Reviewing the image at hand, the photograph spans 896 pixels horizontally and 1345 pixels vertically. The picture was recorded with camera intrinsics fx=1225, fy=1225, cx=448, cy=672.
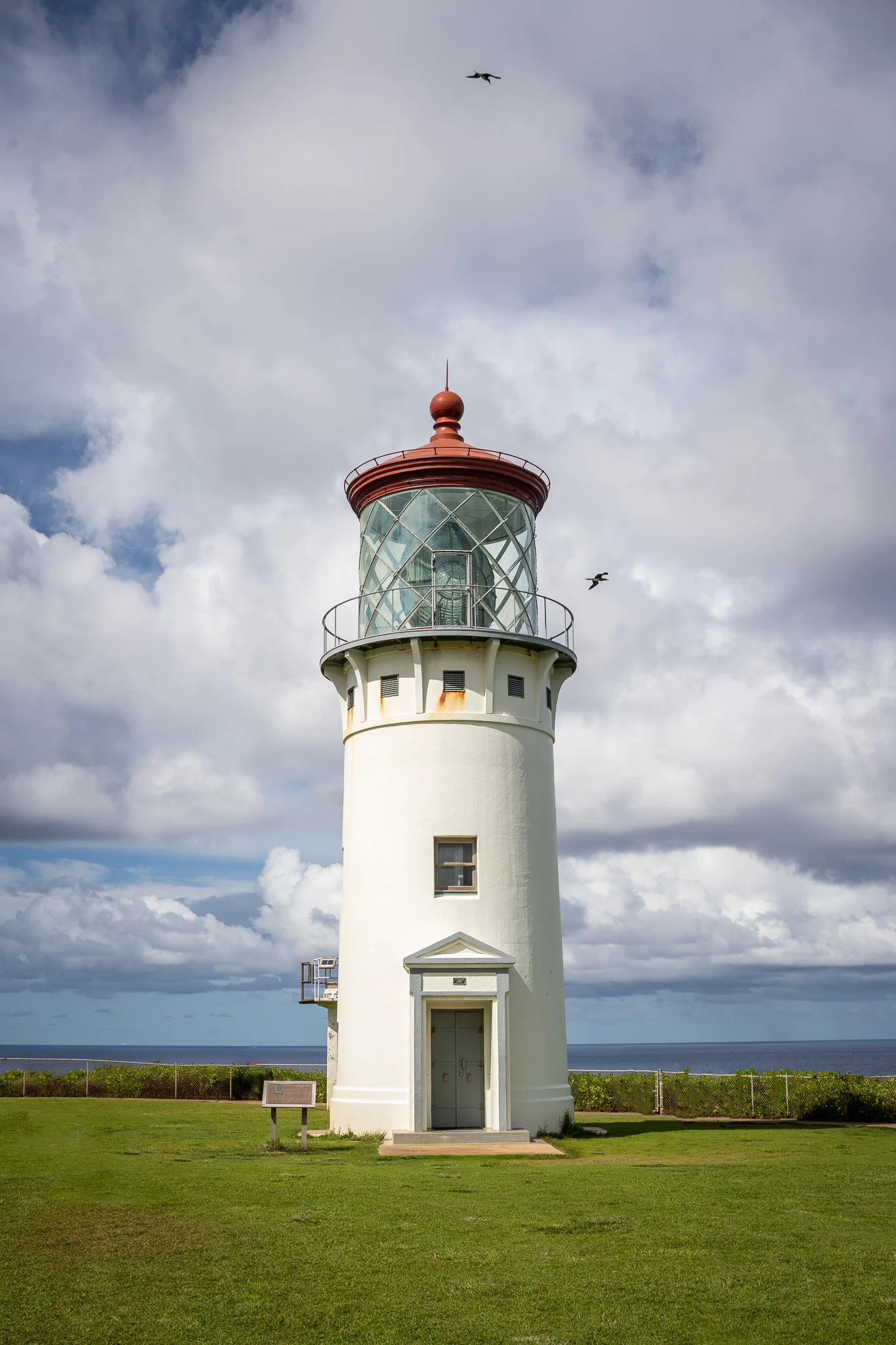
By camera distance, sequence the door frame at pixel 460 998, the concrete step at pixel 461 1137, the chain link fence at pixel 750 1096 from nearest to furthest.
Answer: the concrete step at pixel 461 1137, the door frame at pixel 460 998, the chain link fence at pixel 750 1096

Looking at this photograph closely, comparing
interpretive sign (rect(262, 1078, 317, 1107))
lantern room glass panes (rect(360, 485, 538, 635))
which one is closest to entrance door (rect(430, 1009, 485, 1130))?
interpretive sign (rect(262, 1078, 317, 1107))

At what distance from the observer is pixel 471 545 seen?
78.6 feet

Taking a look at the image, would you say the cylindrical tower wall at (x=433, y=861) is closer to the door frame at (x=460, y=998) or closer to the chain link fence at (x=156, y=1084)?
the door frame at (x=460, y=998)

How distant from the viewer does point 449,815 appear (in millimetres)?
23188

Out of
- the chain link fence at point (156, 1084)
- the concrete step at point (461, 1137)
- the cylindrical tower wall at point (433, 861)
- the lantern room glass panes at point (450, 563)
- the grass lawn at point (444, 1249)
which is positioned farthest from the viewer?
the chain link fence at point (156, 1084)

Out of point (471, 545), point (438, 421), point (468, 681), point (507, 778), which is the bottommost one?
point (507, 778)

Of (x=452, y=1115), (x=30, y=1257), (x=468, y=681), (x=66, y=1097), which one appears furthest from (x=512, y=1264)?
(x=66, y=1097)

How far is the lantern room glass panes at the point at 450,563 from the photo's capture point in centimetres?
2391

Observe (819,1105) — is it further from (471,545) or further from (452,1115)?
(471,545)

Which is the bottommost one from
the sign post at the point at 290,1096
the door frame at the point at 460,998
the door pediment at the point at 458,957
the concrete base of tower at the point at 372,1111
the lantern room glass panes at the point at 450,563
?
the concrete base of tower at the point at 372,1111

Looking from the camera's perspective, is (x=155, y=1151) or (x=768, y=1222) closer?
(x=768, y=1222)

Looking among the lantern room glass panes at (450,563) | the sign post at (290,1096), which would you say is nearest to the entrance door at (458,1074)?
the sign post at (290,1096)

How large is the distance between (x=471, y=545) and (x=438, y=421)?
330cm

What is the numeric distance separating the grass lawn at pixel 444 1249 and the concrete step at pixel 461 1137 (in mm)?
1823
